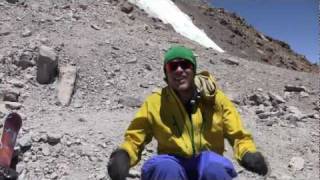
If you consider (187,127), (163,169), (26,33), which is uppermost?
(187,127)

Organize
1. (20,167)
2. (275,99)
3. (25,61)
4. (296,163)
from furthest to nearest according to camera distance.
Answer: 1. (275,99)
2. (25,61)
3. (296,163)
4. (20,167)

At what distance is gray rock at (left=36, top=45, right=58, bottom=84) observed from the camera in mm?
10070

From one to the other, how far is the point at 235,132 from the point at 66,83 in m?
6.88

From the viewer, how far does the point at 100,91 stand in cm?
1016

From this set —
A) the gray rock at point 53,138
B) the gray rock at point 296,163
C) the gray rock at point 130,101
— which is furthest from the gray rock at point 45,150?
the gray rock at point 296,163

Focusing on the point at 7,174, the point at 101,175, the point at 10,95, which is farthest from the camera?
the point at 10,95

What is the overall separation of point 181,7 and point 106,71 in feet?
51.8

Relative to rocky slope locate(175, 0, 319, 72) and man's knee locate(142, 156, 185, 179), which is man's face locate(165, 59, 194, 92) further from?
rocky slope locate(175, 0, 319, 72)

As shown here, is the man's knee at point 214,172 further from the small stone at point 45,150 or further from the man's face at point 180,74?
the small stone at point 45,150

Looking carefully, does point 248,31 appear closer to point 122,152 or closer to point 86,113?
point 86,113

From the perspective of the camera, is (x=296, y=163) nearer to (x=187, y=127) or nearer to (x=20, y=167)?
(x=20, y=167)

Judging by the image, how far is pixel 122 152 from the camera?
336 cm

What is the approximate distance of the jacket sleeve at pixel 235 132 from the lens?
3.41 m

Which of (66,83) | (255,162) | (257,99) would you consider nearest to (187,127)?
(255,162)
